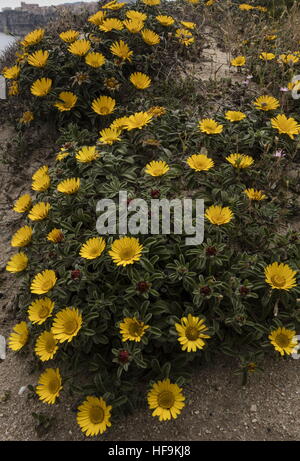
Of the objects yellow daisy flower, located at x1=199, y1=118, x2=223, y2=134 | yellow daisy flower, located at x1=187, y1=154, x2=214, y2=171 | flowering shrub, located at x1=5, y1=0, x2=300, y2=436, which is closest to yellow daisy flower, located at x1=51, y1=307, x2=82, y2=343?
flowering shrub, located at x1=5, y1=0, x2=300, y2=436

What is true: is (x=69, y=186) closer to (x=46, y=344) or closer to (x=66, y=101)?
(x=46, y=344)

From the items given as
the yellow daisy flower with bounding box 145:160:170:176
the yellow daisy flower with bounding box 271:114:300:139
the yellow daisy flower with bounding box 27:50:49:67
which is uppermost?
the yellow daisy flower with bounding box 27:50:49:67

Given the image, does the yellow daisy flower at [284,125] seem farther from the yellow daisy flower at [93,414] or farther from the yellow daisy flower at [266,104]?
the yellow daisy flower at [93,414]

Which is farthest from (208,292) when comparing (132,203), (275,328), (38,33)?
(38,33)

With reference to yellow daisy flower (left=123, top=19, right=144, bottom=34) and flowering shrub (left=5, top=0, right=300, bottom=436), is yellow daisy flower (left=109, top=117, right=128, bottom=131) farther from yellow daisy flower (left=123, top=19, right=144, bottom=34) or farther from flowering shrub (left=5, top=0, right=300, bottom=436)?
yellow daisy flower (left=123, top=19, right=144, bottom=34)

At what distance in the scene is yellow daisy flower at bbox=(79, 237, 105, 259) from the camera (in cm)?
238

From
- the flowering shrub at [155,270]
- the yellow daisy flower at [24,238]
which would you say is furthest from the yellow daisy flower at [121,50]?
the yellow daisy flower at [24,238]

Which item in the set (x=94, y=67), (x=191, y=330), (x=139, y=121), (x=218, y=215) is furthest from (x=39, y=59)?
(x=191, y=330)

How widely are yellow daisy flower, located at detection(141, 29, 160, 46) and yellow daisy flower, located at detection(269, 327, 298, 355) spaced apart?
3.09m

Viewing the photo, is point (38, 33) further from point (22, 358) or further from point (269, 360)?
point (269, 360)

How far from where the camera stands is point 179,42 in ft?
14.2

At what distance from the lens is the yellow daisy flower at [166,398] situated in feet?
6.77

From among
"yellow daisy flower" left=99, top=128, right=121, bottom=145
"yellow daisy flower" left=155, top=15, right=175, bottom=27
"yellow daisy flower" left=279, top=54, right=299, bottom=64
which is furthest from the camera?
"yellow daisy flower" left=155, top=15, right=175, bottom=27

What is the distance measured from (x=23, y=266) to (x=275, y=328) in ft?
5.53
